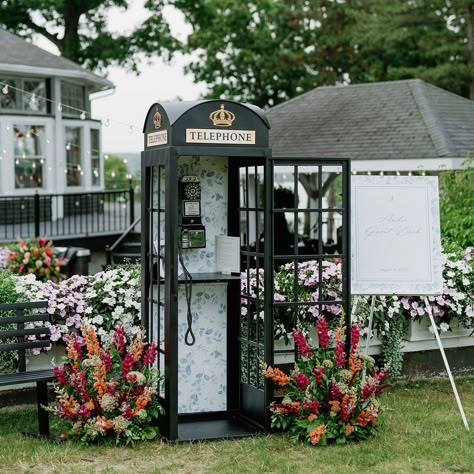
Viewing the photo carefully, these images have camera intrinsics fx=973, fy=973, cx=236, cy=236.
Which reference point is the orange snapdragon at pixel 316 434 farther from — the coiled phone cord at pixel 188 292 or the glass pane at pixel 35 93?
the glass pane at pixel 35 93

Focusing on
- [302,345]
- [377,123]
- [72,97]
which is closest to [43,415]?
[302,345]

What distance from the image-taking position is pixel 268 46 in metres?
34.1

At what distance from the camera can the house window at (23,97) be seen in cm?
2085

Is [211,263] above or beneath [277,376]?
above

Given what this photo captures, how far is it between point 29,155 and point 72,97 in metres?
2.21

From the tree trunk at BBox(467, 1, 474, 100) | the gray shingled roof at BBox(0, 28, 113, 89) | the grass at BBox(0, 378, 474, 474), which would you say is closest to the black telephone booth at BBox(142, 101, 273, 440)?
the grass at BBox(0, 378, 474, 474)

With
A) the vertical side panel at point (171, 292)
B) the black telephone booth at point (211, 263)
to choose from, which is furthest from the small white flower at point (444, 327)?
the vertical side panel at point (171, 292)

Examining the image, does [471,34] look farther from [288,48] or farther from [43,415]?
[43,415]

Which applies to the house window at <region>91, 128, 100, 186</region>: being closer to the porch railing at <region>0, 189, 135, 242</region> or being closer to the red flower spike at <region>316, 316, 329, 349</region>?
the porch railing at <region>0, 189, 135, 242</region>

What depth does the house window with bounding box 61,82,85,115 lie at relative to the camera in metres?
22.3

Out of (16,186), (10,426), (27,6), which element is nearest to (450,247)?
(10,426)

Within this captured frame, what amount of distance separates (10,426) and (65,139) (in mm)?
15239

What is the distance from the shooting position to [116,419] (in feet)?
22.2

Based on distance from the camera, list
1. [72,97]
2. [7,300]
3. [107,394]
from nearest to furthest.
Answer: [107,394], [7,300], [72,97]
